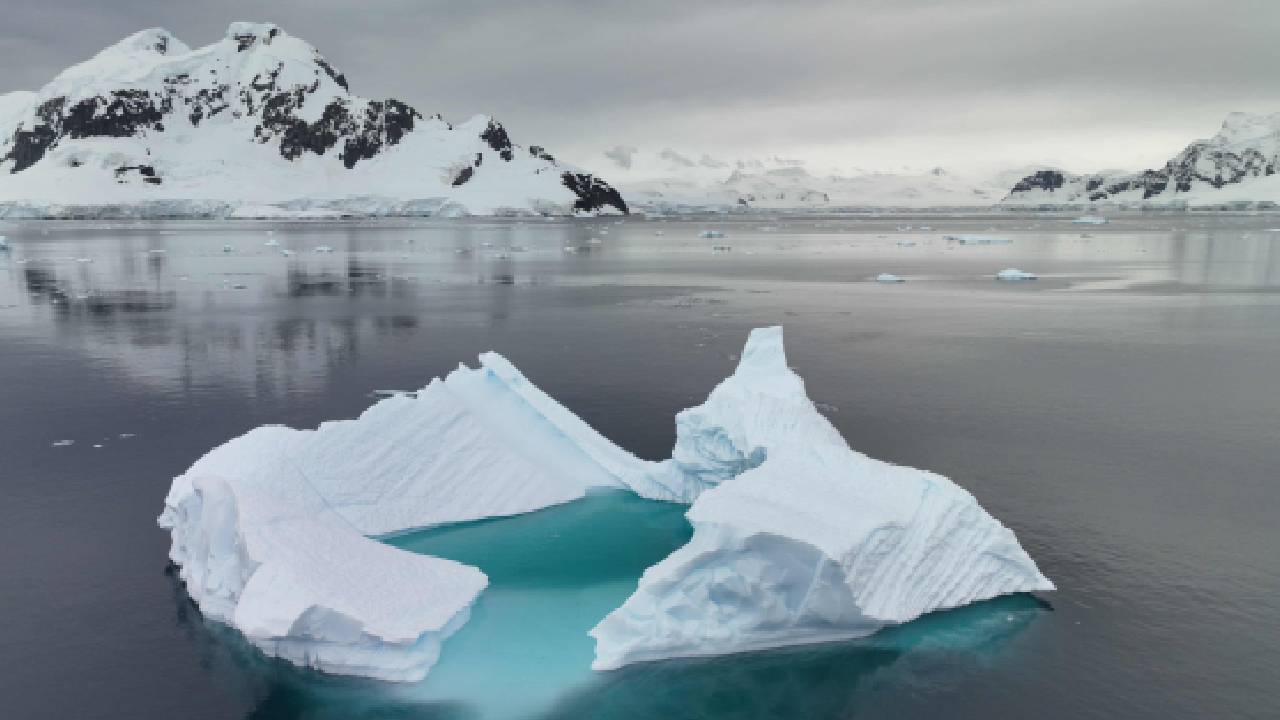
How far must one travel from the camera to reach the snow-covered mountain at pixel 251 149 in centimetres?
14712

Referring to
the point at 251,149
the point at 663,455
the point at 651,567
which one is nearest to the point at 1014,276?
the point at 663,455

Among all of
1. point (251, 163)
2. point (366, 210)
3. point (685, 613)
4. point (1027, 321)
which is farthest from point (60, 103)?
point (685, 613)

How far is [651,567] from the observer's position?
10156mm

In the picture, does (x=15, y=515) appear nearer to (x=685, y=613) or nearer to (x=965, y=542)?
(x=685, y=613)

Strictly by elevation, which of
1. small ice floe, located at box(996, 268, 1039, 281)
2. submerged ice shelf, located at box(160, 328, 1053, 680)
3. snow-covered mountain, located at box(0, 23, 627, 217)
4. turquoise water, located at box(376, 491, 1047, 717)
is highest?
snow-covered mountain, located at box(0, 23, 627, 217)

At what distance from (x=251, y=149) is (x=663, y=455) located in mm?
168287

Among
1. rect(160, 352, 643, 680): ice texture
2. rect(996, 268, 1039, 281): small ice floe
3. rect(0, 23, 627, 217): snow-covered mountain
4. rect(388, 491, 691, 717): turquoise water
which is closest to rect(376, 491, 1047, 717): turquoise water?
rect(388, 491, 691, 717): turquoise water

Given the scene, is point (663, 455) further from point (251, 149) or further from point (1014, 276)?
point (251, 149)

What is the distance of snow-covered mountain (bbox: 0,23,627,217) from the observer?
5792 inches

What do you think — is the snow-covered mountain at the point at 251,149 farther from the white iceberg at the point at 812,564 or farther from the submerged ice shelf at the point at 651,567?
the white iceberg at the point at 812,564

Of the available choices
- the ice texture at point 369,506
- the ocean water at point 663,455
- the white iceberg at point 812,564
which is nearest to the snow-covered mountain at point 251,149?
the ocean water at point 663,455

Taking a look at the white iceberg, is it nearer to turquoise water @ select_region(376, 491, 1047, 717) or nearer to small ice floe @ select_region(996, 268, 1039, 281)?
turquoise water @ select_region(376, 491, 1047, 717)

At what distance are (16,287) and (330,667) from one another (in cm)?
3922

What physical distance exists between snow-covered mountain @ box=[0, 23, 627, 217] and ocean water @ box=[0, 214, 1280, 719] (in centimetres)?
11475
